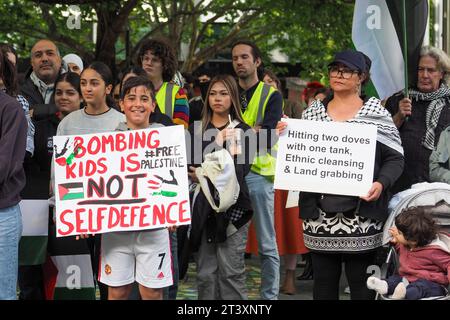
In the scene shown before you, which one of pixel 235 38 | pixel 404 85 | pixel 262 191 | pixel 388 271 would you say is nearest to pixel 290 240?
pixel 262 191

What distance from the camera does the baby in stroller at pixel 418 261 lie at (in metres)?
6.65

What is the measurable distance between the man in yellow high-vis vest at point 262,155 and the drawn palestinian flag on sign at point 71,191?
1757 mm

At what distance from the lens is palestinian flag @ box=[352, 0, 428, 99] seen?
828 centimetres

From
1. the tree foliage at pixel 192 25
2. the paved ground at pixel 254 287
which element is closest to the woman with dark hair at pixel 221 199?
the paved ground at pixel 254 287

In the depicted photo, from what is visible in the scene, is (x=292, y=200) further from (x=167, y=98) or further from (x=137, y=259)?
(x=137, y=259)

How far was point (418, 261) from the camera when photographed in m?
6.77

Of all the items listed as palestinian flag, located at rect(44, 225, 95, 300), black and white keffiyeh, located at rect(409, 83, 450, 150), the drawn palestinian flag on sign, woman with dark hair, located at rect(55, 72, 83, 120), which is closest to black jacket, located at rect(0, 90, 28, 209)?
the drawn palestinian flag on sign

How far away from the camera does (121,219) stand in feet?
22.6

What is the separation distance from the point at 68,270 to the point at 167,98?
1.53 m

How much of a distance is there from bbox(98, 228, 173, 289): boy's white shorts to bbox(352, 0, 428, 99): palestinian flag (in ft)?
8.00

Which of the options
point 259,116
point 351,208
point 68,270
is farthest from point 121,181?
point 259,116

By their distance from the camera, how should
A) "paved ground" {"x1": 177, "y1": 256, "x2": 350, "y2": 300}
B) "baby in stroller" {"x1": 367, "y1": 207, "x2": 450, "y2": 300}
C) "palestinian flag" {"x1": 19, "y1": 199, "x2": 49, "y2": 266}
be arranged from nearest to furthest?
"baby in stroller" {"x1": 367, "y1": 207, "x2": 450, "y2": 300} < "palestinian flag" {"x1": 19, "y1": 199, "x2": 49, "y2": 266} < "paved ground" {"x1": 177, "y1": 256, "x2": 350, "y2": 300}

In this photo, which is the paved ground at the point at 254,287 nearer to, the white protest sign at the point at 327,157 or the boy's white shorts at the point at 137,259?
the boy's white shorts at the point at 137,259

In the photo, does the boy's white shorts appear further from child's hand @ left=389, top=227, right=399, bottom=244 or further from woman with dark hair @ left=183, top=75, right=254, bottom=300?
child's hand @ left=389, top=227, right=399, bottom=244
